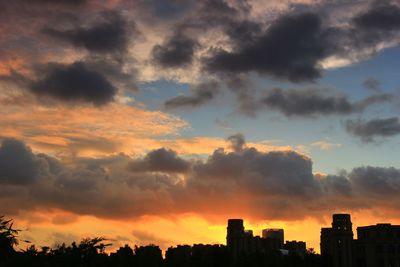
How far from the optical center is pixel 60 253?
70.3m

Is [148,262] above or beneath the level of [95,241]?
above

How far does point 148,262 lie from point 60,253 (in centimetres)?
12066

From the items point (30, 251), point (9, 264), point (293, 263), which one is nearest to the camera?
point (9, 264)

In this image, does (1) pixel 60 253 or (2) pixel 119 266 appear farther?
(2) pixel 119 266

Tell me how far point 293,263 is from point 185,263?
36514 mm

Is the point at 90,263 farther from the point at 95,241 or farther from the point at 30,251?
the point at 30,251

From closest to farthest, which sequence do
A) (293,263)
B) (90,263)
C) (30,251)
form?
(90,263) → (30,251) → (293,263)

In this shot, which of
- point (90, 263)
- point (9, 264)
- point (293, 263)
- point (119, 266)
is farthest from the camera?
point (293, 263)

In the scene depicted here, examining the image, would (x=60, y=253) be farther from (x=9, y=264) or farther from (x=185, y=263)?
(x=185, y=263)

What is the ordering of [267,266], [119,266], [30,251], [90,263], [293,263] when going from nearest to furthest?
[90,263], [30,251], [119,266], [267,266], [293,263]

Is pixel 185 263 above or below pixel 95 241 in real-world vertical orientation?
above

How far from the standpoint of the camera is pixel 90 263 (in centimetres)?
6838

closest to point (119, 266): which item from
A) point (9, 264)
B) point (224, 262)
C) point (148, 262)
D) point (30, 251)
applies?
point (148, 262)

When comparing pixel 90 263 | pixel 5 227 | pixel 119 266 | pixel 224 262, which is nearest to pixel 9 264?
pixel 5 227
